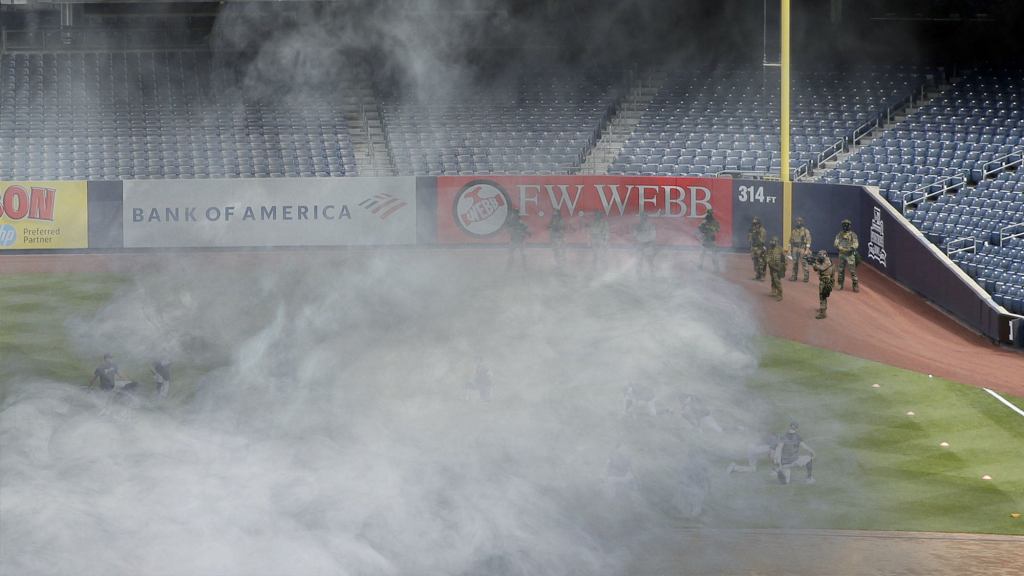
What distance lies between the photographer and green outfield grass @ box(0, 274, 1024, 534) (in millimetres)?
18219

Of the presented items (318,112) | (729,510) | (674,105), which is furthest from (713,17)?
(729,510)

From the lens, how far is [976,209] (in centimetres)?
2980

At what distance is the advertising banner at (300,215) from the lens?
3422 centimetres

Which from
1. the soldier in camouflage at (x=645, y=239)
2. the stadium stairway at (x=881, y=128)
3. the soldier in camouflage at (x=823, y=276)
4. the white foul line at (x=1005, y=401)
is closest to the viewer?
the white foul line at (x=1005, y=401)

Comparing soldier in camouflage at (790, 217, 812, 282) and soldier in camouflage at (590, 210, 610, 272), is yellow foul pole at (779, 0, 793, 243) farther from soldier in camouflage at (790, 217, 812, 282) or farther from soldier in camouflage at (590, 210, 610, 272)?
soldier in camouflage at (590, 210, 610, 272)

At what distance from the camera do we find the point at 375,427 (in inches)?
634

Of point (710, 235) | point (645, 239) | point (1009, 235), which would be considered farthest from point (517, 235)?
point (1009, 235)

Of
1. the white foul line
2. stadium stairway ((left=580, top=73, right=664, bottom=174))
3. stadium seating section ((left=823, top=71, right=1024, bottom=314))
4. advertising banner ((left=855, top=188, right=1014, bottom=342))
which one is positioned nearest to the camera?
the white foul line

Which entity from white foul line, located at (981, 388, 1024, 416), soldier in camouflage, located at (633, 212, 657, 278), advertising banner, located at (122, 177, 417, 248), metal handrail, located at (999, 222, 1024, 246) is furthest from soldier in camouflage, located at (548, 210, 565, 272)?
white foul line, located at (981, 388, 1024, 416)

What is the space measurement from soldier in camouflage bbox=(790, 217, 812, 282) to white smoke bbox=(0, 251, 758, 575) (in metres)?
2.18

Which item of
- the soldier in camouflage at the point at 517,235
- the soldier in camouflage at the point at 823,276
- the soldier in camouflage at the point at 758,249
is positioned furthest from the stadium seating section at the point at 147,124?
the soldier in camouflage at the point at 823,276

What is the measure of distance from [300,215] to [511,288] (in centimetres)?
891

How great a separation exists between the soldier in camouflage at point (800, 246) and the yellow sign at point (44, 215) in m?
17.7

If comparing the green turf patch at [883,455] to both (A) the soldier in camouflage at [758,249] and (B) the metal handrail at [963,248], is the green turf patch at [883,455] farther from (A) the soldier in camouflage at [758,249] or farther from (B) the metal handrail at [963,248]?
(B) the metal handrail at [963,248]
